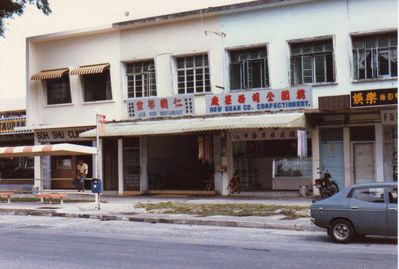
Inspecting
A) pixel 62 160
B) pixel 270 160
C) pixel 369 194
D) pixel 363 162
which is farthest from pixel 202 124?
pixel 369 194

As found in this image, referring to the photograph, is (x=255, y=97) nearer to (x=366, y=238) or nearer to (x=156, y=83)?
(x=156, y=83)

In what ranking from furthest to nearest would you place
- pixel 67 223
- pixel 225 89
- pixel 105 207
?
pixel 225 89
pixel 105 207
pixel 67 223

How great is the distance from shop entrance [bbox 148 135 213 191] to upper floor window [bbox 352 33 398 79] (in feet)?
25.4

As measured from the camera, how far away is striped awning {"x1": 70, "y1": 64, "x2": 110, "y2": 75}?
28209 mm

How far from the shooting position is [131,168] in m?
28.6

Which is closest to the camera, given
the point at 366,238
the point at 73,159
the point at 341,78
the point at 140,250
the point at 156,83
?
the point at 140,250

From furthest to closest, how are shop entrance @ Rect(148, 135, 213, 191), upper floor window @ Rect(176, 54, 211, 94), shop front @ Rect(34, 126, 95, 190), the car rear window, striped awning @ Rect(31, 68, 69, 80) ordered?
1. shop front @ Rect(34, 126, 95, 190)
2. striped awning @ Rect(31, 68, 69, 80)
3. shop entrance @ Rect(148, 135, 213, 191)
4. upper floor window @ Rect(176, 54, 211, 94)
5. the car rear window

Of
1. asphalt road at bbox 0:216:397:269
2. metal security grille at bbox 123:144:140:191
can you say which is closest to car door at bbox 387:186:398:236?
asphalt road at bbox 0:216:397:269

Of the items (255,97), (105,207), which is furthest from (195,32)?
(105,207)

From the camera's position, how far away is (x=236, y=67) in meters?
25.7

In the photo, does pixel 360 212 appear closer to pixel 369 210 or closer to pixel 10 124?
pixel 369 210

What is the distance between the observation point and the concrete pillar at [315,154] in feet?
79.1

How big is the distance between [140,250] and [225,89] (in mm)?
14614

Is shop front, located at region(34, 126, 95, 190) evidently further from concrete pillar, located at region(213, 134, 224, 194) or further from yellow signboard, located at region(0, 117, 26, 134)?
concrete pillar, located at region(213, 134, 224, 194)
